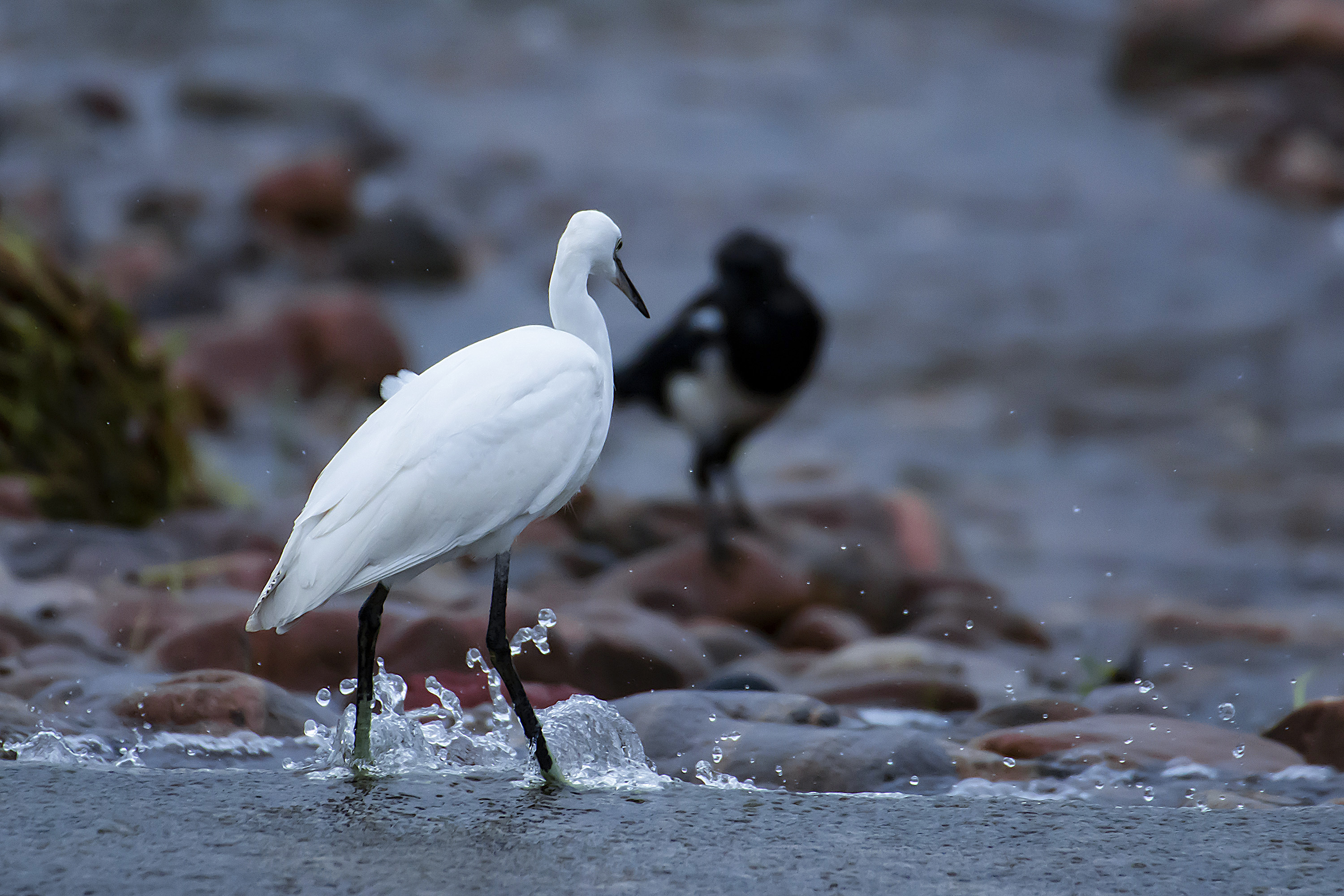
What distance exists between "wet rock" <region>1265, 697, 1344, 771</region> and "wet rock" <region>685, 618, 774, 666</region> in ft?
6.10

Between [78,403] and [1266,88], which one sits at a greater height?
[1266,88]

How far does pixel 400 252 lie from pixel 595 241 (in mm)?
10654

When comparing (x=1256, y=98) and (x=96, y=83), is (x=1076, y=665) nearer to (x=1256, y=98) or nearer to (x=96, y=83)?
(x=1256, y=98)

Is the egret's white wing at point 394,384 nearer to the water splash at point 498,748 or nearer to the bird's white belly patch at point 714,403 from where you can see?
the water splash at point 498,748

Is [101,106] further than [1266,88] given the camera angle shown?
Yes

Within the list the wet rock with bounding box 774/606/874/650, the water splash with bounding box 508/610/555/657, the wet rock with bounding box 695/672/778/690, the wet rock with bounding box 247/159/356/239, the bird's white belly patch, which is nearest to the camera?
the water splash with bounding box 508/610/555/657

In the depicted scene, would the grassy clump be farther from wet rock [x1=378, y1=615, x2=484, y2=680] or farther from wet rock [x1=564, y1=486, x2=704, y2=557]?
wet rock [x1=378, y1=615, x2=484, y2=680]

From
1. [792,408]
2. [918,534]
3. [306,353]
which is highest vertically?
[792,408]

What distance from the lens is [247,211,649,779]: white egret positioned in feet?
8.77

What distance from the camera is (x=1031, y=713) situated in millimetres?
3525

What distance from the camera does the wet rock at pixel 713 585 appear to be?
561 cm

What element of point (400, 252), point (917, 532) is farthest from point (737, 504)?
point (400, 252)

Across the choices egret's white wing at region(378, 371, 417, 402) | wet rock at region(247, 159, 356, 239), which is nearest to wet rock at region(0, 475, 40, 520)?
egret's white wing at region(378, 371, 417, 402)

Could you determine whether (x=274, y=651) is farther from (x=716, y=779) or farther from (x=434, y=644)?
(x=716, y=779)
